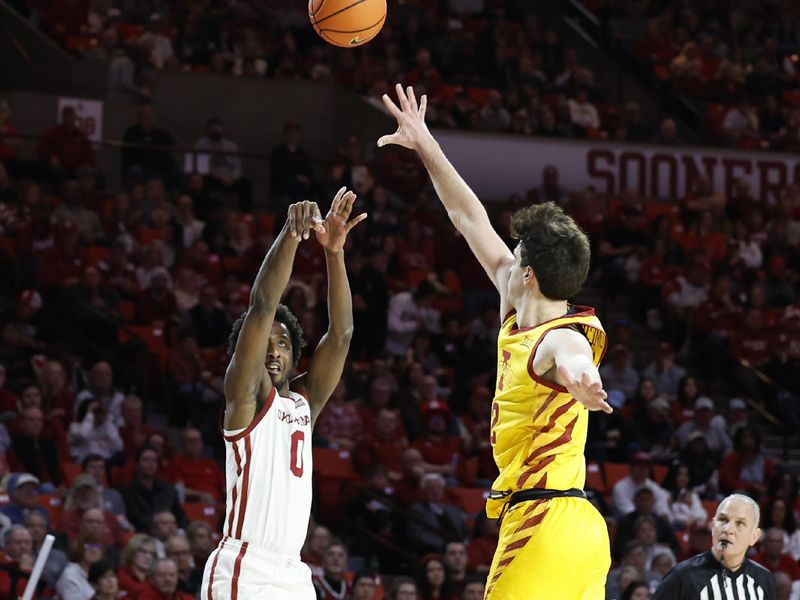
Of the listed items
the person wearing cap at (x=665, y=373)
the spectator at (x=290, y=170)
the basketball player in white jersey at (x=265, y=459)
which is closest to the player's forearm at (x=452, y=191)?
the basketball player in white jersey at (x=265, y=459)

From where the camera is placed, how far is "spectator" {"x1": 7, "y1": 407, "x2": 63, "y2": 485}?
11820 millimetres

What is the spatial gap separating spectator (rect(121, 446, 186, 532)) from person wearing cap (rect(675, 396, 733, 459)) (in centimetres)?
580

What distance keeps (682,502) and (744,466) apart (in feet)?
4.67

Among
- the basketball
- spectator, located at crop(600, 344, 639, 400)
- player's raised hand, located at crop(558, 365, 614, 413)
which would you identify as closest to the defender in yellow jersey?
player's raised hand, located at crop(558, 365, 614, 413)

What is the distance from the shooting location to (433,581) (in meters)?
11.6

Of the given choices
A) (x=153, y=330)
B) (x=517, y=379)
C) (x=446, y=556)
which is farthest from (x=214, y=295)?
(x=517, y=379)

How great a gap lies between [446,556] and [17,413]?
3.72 m

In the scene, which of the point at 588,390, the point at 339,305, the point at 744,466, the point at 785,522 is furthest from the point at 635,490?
the point at 588,390

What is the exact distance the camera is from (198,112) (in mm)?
18953

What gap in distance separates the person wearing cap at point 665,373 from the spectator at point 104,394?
6.11m

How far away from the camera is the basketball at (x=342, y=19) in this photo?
25.8 feet

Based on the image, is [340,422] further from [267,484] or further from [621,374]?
[267,484]

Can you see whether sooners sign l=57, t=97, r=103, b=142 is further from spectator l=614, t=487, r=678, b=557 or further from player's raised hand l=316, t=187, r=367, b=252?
player's raised hand l=316, t=187, r=367, b=252

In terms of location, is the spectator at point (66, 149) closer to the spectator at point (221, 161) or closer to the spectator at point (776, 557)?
the spectator at point (221, 161)
